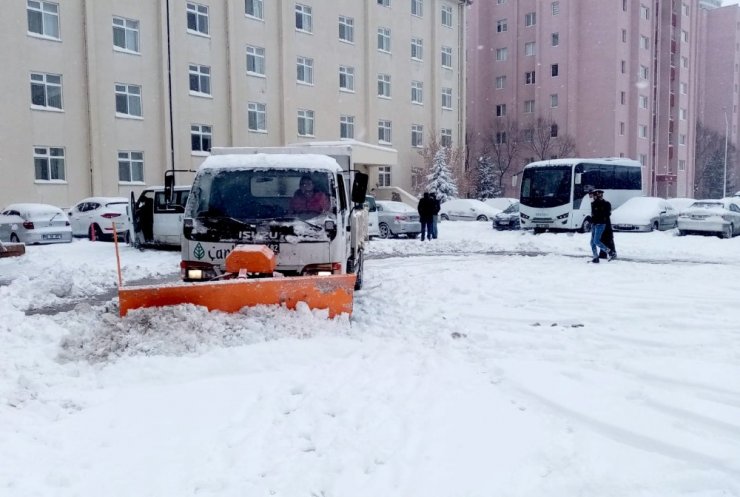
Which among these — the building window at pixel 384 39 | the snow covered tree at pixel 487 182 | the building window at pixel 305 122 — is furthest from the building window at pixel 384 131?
the snow covered tree at pixel 487 182

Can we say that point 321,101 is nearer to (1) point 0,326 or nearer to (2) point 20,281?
(2) point 20,281

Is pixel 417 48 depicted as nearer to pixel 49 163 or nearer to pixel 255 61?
pixel 255 61

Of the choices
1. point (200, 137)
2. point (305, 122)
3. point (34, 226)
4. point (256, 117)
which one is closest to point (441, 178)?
point (305, 122)

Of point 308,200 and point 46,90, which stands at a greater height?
point 46,90

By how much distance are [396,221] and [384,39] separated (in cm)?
2297

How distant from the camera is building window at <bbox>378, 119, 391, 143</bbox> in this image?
43.0m

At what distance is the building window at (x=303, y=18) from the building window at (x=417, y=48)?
9323 mm

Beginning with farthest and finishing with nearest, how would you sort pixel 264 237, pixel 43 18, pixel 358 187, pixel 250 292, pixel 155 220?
pixel 43 18
pixel 155 220
pixel 358 187
pixel 264 237
pixel 250 292

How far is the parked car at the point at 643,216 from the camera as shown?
24.8 meters

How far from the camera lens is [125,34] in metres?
30.7

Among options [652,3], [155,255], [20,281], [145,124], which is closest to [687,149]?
[652,3]

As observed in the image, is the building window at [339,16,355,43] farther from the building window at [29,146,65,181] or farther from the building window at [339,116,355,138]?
the building window at [29,146,65,181]

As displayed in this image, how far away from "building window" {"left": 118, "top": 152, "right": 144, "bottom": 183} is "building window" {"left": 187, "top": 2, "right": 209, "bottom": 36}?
7.10 meters

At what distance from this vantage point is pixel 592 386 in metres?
5.53
